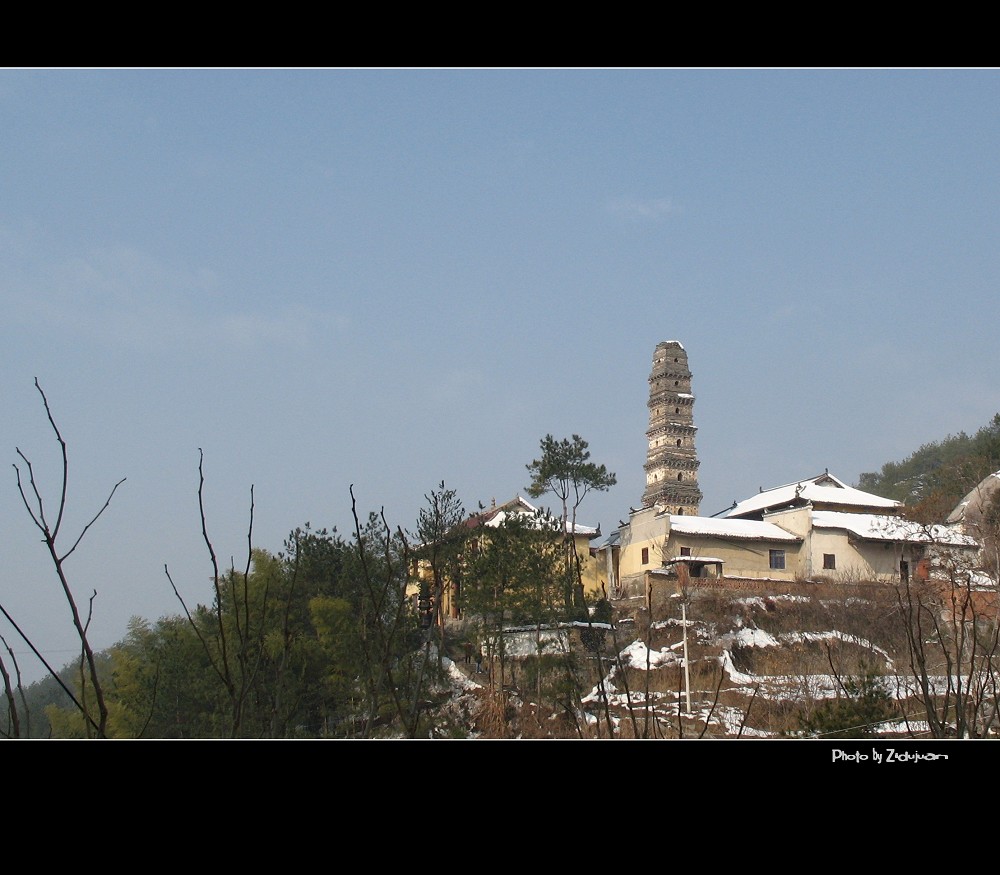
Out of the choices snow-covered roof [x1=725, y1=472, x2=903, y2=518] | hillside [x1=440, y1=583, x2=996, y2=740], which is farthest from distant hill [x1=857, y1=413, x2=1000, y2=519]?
hillside [x1=440, y1=583, x2=996, y2=740]

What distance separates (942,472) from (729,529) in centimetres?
1183

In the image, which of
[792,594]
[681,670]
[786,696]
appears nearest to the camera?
[786,696]

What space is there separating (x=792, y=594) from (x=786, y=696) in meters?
7.10

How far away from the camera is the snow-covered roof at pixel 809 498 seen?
77.4 feet

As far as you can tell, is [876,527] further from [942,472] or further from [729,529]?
[942,472]

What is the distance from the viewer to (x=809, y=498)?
927 inches

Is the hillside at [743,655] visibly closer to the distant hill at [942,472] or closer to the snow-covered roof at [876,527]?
the snow-covered roof at [876,527]

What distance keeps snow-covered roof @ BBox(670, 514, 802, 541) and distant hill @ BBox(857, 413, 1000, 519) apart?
14.5 ft
